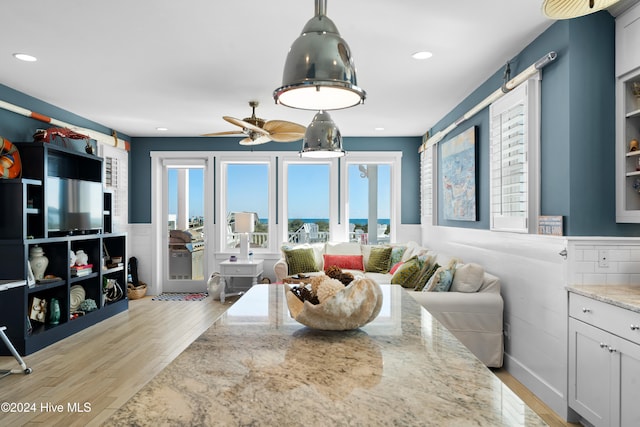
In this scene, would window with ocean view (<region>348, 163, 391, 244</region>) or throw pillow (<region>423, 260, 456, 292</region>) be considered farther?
window with ocean view (<region>348, 163, 391, 244</region>)

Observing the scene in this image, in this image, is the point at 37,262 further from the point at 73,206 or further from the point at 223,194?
the point at 223,194

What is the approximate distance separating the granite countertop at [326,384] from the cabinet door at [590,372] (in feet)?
4.58

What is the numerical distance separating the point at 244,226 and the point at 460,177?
324cm

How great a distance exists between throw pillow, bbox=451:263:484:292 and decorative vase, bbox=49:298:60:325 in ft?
12.8

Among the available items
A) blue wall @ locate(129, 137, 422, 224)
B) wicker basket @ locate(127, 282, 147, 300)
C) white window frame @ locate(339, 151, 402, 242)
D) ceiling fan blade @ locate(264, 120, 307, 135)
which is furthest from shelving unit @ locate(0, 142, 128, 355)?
white window frame @ locate(339, 151, 402, 242)

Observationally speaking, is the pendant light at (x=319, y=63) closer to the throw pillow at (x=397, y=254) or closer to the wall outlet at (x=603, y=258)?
the wall outlet at (x=603, y=258)

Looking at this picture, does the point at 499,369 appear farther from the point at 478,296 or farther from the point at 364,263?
the point at 364,263

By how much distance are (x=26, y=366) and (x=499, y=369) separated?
12.9 feet

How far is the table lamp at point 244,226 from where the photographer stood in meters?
6.42

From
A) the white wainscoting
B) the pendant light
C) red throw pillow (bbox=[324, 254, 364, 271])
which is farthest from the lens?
red throw pillow (bbox=[324, 254, 364, 271])

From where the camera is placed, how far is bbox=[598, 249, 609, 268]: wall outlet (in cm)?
263

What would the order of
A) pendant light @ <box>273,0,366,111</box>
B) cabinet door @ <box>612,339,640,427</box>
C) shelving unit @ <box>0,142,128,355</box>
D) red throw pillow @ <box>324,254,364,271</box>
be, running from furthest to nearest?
1. red throw pillow @ <box>324,254,364,271</box>
2. shelving unit @ <box>0,142,128,355</box>
3. cabinet door @ <box>612,339,640,427</box>
4. pendant light @ <box>273,0,366,111</box>

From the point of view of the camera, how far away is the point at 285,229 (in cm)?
692

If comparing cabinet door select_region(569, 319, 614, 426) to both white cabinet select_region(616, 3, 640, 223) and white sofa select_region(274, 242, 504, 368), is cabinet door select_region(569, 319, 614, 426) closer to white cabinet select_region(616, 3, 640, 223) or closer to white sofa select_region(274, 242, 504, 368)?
white cabinet select_region(616, 3, 640, 223)
